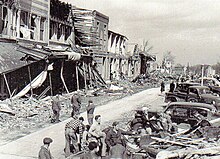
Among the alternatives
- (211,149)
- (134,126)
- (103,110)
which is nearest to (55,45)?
(103,110)

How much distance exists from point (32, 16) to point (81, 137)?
16486 millimetres

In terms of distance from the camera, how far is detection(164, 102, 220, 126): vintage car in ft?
44.9

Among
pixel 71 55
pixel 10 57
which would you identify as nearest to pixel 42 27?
pixel 71 55

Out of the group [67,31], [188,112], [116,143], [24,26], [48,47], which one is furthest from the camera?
[67,31]

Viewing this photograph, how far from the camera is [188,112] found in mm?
13805

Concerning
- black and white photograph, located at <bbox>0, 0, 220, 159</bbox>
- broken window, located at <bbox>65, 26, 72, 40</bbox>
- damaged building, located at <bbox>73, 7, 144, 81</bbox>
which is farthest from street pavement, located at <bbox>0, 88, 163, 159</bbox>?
damaged building, located at <bbox>73, 7, 144, 81</bbox>

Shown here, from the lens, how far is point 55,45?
29.5 meters

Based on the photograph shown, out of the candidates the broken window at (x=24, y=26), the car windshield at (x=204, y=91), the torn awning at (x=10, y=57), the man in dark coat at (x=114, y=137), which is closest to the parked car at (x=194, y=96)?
the car windshield at (x=204, y=91)

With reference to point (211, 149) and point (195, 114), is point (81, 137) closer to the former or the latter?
point (211, 149)

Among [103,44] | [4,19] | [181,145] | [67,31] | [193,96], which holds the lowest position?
[181,145]

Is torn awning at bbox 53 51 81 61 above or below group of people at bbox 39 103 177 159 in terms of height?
above

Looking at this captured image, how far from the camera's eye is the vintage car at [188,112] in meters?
13.7

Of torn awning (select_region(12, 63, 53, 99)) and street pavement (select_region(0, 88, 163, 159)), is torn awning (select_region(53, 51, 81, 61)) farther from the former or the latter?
street pavement (select_region(0, 88, 163, 159))

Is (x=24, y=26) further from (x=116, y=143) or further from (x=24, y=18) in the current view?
(x=116, y=143)
